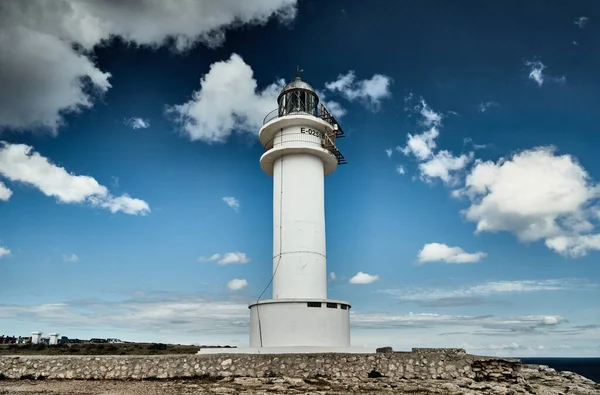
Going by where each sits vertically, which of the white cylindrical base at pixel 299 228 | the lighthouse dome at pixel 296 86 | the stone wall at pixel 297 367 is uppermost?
the lighthouse dome at pixel 296 86

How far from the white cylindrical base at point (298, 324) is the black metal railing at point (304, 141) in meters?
6.30

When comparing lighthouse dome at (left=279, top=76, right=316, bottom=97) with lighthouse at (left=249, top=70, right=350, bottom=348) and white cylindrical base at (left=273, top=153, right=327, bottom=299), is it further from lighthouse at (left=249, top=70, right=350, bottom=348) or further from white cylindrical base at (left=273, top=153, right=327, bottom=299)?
white cylindrical base at (left=273, top=153, right=327, bottom=299)

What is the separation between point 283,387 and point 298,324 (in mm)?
4145

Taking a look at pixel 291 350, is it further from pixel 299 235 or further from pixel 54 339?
pixel 54 339

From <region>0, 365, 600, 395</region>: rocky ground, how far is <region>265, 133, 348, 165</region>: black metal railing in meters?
9.23

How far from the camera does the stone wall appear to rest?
13.8 meters

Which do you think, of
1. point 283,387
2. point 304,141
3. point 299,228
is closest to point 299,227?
point 299,228

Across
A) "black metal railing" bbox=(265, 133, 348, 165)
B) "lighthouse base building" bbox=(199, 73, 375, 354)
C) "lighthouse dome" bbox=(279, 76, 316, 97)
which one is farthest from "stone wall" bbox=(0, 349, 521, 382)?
"lighthouse dome" bbox=(279, 76, 316, 97)

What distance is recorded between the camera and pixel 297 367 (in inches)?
545

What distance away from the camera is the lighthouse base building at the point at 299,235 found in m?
16.4

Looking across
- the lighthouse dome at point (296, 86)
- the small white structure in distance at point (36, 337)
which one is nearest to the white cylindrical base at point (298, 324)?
the lighthouse dome at point (296, 86)

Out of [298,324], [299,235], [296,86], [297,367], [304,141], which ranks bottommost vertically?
[297,367]

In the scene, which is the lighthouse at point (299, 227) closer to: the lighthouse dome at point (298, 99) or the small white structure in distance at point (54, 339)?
the lighthouse dome at point (298, 99)

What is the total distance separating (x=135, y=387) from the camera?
1274cm
